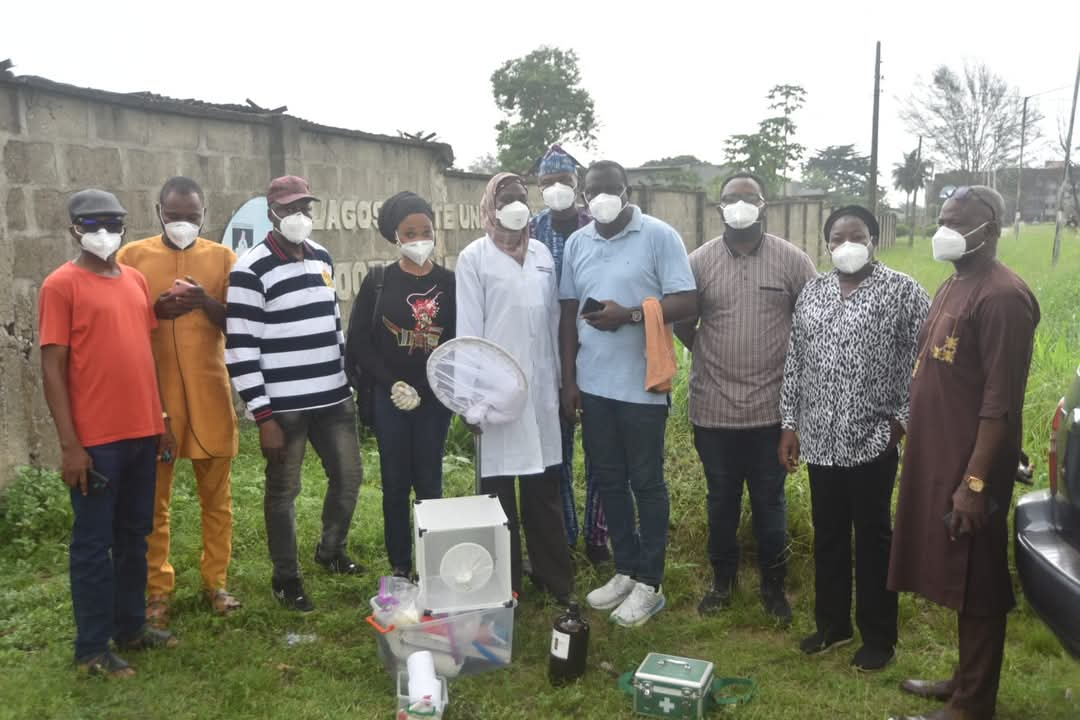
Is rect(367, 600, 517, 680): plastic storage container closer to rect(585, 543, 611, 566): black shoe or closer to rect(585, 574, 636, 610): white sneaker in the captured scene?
rect(585, 574, 636, 610): white sneaker

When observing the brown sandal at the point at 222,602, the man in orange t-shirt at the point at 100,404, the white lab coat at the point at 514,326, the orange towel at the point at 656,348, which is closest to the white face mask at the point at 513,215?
the white lab coat at the point at 514,326

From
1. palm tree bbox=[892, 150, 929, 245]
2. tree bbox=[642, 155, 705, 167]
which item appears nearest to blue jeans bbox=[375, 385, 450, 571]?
tree bbox=[642, 155, 705, 167]

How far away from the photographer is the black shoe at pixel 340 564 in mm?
4500

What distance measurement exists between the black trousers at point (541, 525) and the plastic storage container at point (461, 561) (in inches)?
16.2

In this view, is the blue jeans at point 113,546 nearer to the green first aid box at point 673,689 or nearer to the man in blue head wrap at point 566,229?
the man in blue head wrap at point 566,229

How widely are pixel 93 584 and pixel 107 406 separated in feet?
2.18

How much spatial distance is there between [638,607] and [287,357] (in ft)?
6.13

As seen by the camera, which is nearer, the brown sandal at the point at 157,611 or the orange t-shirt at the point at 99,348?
the orange t-shirt at the point at 99,348

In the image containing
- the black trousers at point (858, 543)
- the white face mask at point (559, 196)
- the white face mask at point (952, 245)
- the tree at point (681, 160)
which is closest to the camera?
the white face mask at point (952, 245)

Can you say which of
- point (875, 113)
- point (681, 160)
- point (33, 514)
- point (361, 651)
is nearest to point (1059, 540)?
point (361, 651)

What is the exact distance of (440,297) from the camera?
3.93m

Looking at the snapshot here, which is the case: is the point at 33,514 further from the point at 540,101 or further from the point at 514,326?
the point at 540,101

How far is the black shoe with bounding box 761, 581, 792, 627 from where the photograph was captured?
396 centimetres

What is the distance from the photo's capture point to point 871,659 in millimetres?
3500
